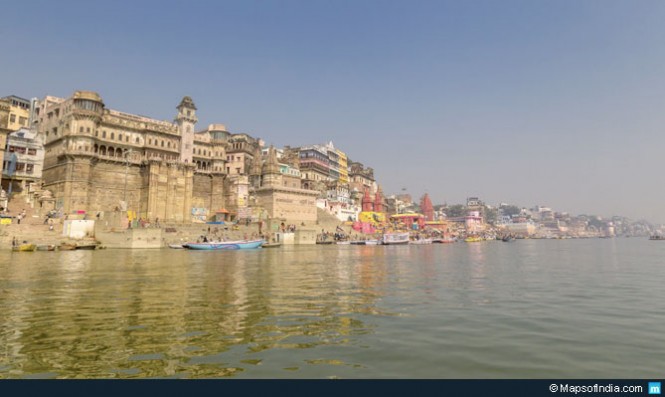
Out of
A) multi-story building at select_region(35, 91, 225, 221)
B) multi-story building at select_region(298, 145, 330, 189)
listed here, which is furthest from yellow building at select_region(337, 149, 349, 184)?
multi-story building at select_region(35, 91, 225, 221)

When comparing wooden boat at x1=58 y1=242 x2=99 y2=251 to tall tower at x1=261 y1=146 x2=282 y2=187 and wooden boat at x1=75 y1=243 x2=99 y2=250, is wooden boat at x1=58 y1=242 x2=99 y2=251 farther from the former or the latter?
tall tower at x1=261 y1=146 x2=282 y2=187

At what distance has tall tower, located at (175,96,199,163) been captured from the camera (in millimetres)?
74562

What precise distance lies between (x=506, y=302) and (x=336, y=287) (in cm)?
702

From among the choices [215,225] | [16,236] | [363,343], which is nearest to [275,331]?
[363,343]

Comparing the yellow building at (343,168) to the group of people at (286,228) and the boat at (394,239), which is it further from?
the group of people at (286,228)

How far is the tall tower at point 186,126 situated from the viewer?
74562 millimetres

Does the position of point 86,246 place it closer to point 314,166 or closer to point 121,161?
point 121,161

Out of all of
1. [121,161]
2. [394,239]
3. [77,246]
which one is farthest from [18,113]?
[394,239]

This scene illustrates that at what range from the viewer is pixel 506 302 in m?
14.3

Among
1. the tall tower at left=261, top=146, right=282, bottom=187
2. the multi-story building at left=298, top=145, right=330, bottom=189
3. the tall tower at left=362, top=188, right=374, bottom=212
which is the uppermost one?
the multi-story building at left=298, top=145, right=330, bottom=189

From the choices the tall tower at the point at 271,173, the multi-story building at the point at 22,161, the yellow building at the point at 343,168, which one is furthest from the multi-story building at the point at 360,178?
the multi-story building at the point at 22,161

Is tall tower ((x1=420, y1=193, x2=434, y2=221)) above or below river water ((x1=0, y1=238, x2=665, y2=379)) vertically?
above

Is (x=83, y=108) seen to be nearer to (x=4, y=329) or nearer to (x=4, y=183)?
(x=4, y=183)

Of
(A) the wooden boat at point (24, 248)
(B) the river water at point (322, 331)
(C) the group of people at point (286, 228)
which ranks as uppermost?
(C) the group of people at point (286, 228)
